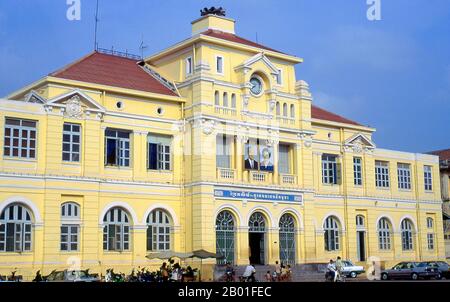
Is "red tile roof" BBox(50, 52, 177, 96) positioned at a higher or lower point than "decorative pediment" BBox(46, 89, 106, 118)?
higher

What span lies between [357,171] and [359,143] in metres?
1.98

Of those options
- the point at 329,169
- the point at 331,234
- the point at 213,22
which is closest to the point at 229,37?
the point at 213,22

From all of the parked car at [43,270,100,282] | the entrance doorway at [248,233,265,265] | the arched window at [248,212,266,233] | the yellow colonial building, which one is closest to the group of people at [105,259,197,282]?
the parked car at [43,270,100,282]

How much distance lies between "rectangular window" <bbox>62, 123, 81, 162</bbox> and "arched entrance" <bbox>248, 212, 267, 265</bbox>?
10.8 meters

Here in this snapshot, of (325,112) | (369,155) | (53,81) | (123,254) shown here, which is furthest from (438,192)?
(53,81)

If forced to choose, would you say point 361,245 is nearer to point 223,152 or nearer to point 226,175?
A: point 226,175

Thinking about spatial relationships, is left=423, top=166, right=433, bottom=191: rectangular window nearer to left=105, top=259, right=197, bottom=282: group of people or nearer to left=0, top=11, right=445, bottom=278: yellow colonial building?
left=0, top=11, right=445, bottom=278: yellow colonial building

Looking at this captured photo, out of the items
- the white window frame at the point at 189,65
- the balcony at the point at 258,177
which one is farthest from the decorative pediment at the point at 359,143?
the white window frame at the point at 189,65

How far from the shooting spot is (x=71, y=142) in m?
32.3

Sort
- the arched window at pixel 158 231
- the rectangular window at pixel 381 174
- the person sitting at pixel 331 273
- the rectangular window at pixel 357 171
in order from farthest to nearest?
the rectangular window at pixel 381 174
the rectangular window at pixel 357 171
the arched window at pixel 158 231
the person sitting at pixel 331 273

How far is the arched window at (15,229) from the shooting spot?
2989 cm

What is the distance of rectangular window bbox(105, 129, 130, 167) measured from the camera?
33938mm

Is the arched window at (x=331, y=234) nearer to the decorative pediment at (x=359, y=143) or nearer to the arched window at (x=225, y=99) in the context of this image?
the decorative pediment at (x=359, y=143)

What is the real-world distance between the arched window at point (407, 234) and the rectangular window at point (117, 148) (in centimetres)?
2322
